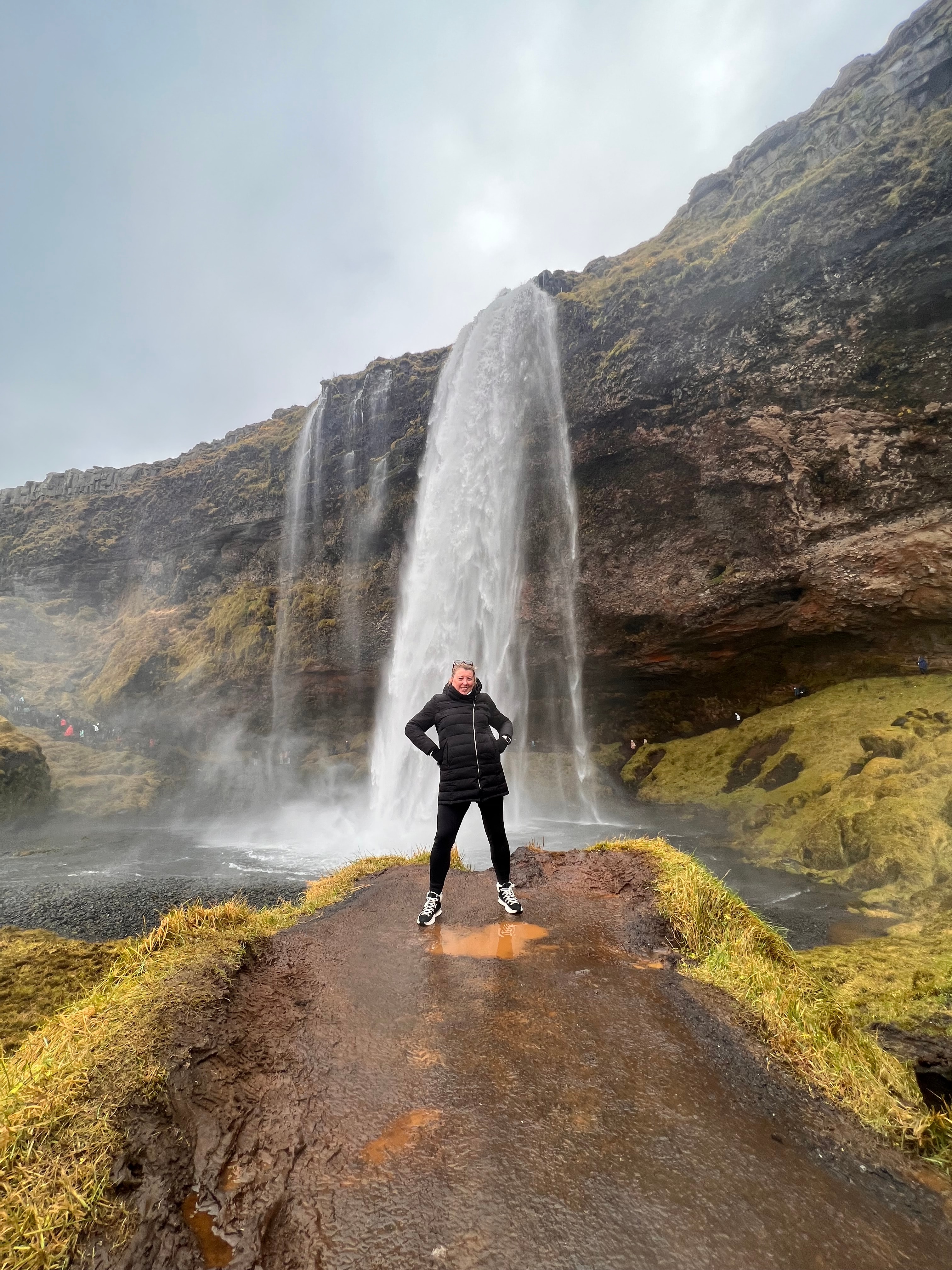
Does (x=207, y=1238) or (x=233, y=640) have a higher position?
(x=233, y=640)

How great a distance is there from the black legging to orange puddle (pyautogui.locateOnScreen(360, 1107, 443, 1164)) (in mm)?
2639

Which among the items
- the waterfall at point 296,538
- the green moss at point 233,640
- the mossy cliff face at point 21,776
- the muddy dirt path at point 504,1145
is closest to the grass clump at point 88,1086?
the muddy dirt path at point 504,1145

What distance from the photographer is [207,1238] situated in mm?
2141

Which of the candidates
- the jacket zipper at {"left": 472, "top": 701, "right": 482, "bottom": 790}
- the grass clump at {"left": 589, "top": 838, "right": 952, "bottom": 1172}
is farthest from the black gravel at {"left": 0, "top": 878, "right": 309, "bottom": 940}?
the grass clump at {"left": 589, "top": 838, "right": 952, "bottom": 1172}

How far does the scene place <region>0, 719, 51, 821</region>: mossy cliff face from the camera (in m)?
25.1

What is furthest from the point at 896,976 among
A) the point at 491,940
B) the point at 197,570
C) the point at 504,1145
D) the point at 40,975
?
the point at 197,570

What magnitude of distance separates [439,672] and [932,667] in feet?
55.5

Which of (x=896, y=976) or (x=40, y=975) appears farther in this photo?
(x=40, y=975)

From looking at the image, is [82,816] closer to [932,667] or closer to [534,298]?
[534,298]

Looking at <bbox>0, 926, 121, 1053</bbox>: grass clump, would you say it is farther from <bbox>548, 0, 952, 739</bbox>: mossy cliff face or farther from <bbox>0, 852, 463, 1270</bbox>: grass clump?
<bbox>548, 0, 952, 739</bbox>: mossy cliff face

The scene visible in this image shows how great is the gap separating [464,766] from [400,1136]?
3074mm

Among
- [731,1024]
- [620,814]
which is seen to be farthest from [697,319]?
[731,1024]

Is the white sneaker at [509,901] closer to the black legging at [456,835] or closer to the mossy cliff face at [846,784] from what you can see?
the black legging at [456,835]

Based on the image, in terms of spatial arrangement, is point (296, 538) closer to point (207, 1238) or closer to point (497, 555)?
point (497, 555)
